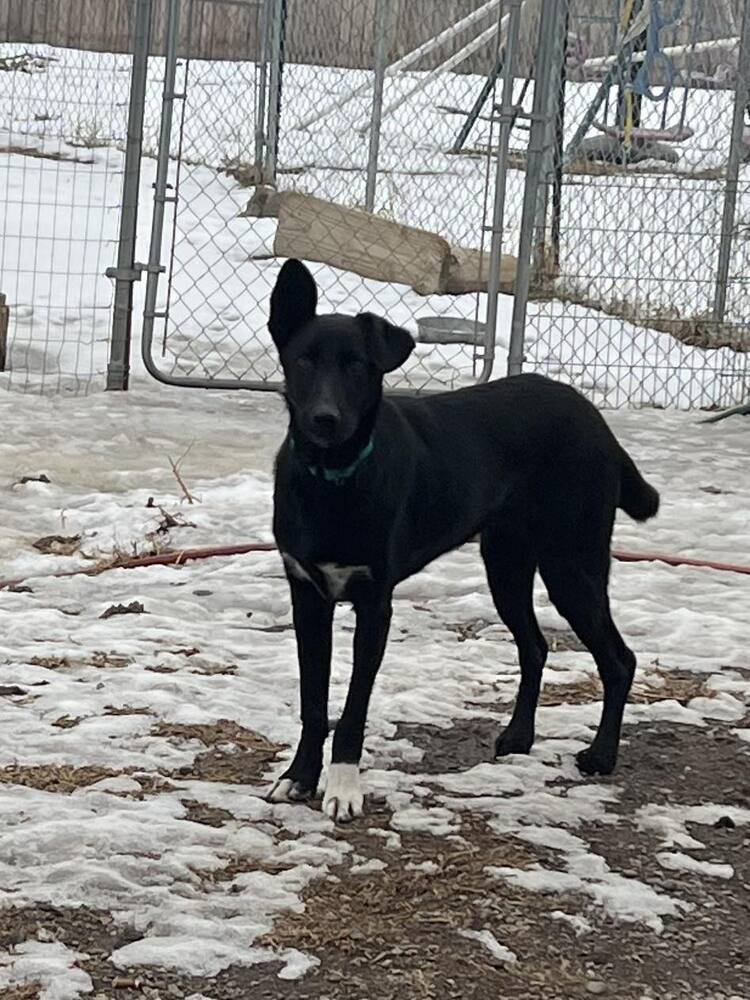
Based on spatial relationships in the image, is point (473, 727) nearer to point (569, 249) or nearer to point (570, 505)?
point (570, 505)

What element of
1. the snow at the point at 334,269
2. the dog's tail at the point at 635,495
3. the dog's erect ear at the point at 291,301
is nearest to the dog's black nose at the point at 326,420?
the dog's erect ear at the point at 291,301

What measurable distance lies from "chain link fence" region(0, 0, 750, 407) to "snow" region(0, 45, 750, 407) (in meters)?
0.03

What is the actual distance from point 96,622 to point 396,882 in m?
1.88

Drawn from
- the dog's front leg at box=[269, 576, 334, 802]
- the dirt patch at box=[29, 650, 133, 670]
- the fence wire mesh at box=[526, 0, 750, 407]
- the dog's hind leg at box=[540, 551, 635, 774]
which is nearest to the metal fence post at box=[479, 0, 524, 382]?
the fence wire mesh at box=[526, 0, 750, 407]

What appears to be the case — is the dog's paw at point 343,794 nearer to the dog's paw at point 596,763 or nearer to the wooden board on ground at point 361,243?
the dog's paw at point 596,763

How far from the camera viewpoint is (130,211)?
827 centimetres

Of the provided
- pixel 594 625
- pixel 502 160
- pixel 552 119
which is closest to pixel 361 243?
pixel 502 160

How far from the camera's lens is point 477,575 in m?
5.55

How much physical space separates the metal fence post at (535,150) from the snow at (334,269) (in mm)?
480

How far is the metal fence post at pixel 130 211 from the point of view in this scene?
320 inches

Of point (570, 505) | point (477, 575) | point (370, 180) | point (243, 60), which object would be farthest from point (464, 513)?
point (243, 60)

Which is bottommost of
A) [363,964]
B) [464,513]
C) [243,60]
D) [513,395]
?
[363,964]

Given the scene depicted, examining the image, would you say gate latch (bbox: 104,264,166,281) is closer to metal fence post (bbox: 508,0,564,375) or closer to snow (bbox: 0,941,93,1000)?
metal fence post (bbox: 508,0,564,375)

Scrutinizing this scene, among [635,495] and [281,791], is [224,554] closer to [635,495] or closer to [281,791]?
[635,495]
